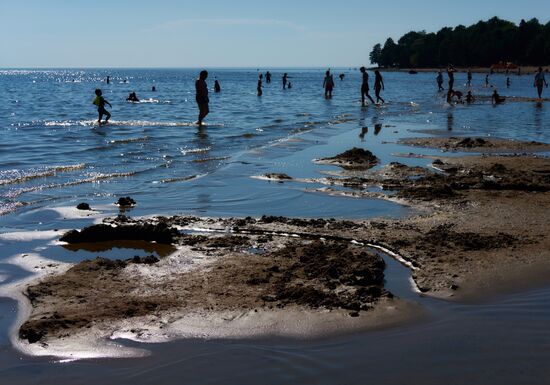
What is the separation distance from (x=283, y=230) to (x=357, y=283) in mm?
2261

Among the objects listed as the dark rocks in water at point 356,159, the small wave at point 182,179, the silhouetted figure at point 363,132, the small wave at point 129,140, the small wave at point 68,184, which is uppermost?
the silhouetted figure at point 363,132

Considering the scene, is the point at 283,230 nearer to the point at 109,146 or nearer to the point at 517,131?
the point at 109,146

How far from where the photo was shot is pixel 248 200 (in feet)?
33.8

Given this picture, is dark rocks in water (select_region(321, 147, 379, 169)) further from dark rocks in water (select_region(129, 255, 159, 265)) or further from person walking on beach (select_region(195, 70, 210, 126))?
person walking on beach (select_region(195, 70, 210, 126))

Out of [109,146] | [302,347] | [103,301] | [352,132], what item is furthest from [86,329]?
[352,132]

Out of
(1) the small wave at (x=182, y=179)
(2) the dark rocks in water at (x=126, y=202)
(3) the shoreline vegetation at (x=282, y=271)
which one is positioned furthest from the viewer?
(1) the small wave at (x=182, y=179)

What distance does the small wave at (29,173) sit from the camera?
1266cm

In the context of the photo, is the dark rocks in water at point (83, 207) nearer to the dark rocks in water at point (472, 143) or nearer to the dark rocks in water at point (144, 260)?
the dark rocks in water at point (144, 260)

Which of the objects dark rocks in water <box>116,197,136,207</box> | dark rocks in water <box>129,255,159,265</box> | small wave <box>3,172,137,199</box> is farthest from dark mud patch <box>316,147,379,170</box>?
dark rocks in water <box>129,255,159,265</box>

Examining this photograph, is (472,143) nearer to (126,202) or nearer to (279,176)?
(279,176)

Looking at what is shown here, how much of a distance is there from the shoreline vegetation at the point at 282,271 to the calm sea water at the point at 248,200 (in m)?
0.33

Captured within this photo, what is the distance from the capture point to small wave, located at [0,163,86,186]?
41.5ft

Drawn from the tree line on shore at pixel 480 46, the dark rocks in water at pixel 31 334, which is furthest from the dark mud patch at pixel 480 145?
the tree line on shore at pixel 480 46

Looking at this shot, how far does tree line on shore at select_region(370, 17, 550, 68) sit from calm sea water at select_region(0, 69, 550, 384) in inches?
4238
